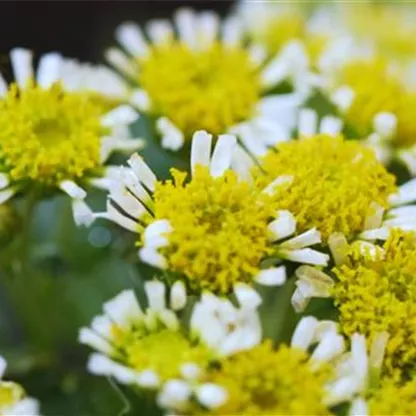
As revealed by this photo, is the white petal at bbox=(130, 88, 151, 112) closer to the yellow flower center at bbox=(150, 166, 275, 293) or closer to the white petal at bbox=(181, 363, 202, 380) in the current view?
the yellow flower center at bbox=(150, 166, 275, 293)

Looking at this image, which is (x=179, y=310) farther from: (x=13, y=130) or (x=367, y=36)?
(x=367, y=36)

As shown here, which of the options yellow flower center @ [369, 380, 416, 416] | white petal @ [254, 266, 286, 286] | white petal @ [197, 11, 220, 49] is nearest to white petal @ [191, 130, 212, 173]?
white petal @ [254, 266, 286, 286]

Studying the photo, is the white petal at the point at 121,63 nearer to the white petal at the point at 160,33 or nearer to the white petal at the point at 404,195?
the white petal at the point at 160,33

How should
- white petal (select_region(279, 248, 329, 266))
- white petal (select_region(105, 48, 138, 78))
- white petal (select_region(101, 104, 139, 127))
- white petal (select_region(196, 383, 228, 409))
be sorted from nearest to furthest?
white petal (select_region(196, 383, 228, 409)) → white petal (select_region(279, 248, 329, 266)) → white petal (select_region(101, 104, 139, 127)) → white petal (select_region(105, 48, 138, 78))

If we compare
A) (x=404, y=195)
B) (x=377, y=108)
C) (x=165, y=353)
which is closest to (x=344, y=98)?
(x=377, y=108)

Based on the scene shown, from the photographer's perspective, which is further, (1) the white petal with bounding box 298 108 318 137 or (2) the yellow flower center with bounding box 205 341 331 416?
(1) the white petal with bounding box 298 108 318 137

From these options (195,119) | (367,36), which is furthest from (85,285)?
(367,36)

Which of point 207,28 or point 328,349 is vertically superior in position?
point 207,28

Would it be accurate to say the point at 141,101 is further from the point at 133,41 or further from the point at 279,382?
the point at 279,382
